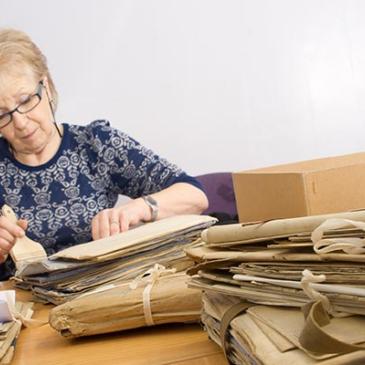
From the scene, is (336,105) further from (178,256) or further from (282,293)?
(282,293)

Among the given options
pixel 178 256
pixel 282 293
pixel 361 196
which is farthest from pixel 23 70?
pixel 282 293

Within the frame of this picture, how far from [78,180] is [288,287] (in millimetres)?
A: 1375

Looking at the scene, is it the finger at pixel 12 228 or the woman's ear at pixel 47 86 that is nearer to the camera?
the finger at pixel 12 228

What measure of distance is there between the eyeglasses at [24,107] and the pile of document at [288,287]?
1.24m

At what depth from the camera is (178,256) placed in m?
1.05

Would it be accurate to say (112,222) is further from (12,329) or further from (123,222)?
(12,329)

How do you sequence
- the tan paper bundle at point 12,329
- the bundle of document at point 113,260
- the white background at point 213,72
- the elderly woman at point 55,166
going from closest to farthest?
1. the tan paper bundle at point 12,329
2. the bundle of document at point 113,260
3. the elderly woman at point 55,166
4. the white background at point 213,72

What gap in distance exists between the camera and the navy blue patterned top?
5.95ft

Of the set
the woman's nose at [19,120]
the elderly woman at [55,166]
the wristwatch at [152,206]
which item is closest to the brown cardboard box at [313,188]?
the wristwatch at [152,206]

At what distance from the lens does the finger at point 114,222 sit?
1352 millimetres

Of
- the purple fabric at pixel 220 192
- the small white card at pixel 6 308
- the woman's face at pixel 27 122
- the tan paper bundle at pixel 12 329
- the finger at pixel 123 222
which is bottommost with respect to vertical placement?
the purple fabric at pixel 220 192

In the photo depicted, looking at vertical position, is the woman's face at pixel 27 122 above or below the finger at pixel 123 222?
above

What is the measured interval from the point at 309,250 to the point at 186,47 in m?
2.27

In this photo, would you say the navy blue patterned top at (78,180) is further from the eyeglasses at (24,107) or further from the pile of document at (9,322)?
the pile of document at (9,322)
